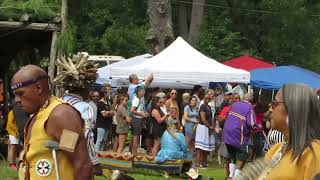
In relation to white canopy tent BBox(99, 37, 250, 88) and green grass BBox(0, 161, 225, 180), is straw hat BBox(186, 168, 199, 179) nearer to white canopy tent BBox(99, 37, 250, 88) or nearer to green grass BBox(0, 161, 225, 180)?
green grass BBox(0, 161, 225, 180)

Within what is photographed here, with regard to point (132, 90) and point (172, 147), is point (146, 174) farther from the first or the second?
point (132, 90)

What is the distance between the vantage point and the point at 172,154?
1388 centimetres

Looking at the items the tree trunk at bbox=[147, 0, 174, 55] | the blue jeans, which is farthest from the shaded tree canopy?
the blue jeans

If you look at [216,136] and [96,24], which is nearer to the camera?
[216,136]

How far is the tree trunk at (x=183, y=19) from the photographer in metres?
39.5

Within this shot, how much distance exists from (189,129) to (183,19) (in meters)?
23.3

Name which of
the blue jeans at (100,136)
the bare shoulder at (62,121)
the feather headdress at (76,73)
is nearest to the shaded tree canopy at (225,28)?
the blue jeans at (100,136)

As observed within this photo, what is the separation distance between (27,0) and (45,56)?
2.25 meters

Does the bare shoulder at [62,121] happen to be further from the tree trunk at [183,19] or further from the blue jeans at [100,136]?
the tree trunk at [183,19]

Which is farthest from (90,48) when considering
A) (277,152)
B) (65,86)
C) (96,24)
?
(277,152)

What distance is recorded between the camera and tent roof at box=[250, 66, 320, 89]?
19953 millimetres

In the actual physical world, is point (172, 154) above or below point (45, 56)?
below

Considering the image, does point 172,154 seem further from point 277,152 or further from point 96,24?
point 96,24

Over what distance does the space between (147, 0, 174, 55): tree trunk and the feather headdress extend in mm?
16895
